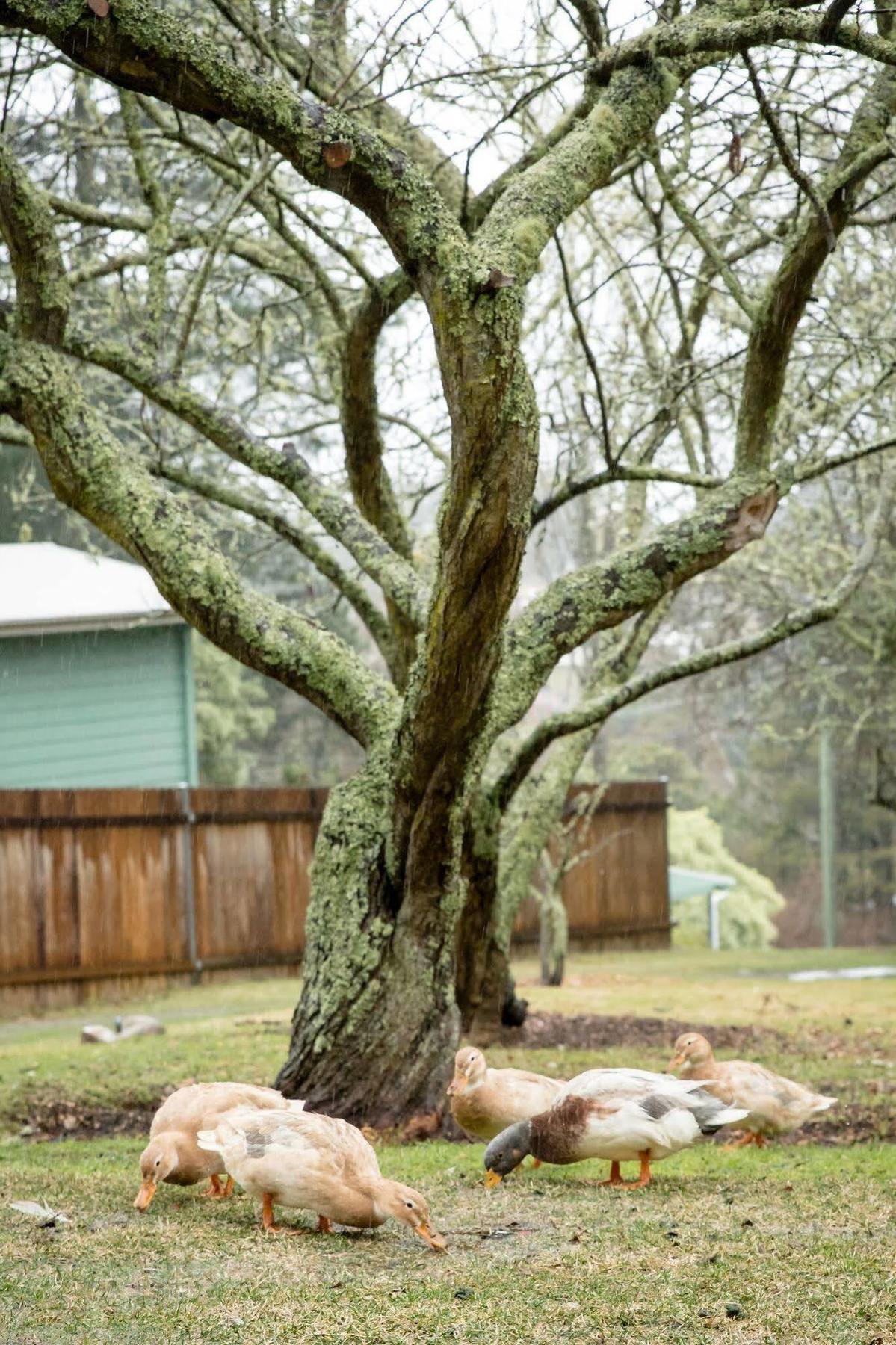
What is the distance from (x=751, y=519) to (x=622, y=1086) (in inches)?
124

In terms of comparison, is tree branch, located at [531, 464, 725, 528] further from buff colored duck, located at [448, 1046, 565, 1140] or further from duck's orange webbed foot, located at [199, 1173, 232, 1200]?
duck's orange webbed foot, located at [199, 1173, 232, 1200]

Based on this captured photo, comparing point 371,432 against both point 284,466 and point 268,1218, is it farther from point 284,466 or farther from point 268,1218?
point 268,1218

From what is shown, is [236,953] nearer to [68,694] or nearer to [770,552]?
[68,694]

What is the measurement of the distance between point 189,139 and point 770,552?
1241cm

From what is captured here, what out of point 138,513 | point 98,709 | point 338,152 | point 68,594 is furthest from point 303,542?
point 98,709

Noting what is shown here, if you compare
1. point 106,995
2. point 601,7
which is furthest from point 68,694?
point 601,7

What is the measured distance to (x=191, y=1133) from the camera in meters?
5.54

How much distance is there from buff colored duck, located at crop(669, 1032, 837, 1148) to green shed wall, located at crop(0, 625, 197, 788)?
37.3 feet

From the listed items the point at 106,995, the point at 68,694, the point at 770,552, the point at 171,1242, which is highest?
the point at 770,552

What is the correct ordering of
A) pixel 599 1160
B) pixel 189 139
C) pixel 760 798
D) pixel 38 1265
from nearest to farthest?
pixel 38 1265 < pixel 599 1160 < pixel 189 139 < pixel 760 798

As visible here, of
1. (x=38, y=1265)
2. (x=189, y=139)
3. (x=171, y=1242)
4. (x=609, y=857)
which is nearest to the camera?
(x=38, y=1265)

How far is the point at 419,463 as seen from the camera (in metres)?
14.5

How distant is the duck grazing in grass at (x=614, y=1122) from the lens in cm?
557

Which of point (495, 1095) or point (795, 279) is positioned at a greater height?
point (795, 279)
